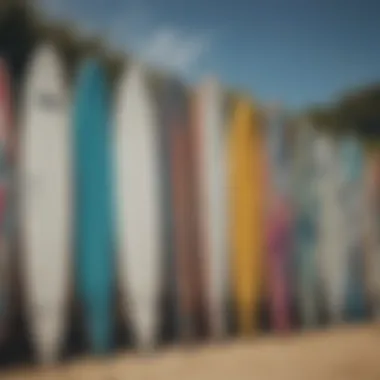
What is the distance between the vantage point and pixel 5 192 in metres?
1.17

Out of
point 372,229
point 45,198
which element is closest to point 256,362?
point 372,229

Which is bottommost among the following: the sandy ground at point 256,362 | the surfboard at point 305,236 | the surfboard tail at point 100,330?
the sandy ground at point 256,362

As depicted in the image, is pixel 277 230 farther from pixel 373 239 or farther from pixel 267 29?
pixel 267 29

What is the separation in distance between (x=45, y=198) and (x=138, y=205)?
152 millimetres

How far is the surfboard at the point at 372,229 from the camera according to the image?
135cm

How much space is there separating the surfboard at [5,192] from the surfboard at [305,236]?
49cm

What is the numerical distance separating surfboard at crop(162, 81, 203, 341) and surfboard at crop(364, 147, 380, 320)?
32cm

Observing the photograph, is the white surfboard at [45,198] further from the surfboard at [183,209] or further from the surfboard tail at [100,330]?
the surfboard at [183,209]

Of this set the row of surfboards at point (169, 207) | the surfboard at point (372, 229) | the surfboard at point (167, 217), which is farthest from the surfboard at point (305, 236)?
the surfboard at point (167, 217)

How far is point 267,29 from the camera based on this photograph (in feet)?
4.43

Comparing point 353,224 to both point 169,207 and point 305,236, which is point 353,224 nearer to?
point 305,236

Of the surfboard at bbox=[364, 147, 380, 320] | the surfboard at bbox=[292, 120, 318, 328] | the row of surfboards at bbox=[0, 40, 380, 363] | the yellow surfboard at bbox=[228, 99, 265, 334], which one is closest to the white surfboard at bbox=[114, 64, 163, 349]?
the row of surfboards at bbox=[0, 40, 380, 363]

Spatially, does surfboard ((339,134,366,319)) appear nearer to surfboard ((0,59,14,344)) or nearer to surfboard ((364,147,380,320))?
surfboard ((364,147,380,320))

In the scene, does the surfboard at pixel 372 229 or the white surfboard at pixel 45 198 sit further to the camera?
the surfboard at pixel 372 229
